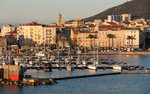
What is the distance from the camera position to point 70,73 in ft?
126

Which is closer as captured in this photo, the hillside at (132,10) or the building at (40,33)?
the building at (40,33)

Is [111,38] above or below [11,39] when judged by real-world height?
above

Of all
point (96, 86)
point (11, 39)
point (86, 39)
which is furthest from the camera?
point (11, 39)

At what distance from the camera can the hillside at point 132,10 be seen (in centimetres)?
14050

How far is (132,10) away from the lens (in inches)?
5753

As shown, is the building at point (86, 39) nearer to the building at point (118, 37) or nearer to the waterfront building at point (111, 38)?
the waterfront building at point (111, 38)

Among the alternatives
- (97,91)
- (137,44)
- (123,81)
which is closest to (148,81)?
(123,81)

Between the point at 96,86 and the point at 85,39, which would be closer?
the point at 96,86

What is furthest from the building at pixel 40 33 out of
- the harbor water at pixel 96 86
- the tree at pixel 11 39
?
the harbor water at pixel 96 86

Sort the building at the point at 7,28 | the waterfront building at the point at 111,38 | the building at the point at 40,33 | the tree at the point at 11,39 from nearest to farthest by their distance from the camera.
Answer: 1. the waterfront building at the point at 111,38
2. the building at the point at 40,33
3. the tree at the point at 11,39
4. the building at the point at 7,28

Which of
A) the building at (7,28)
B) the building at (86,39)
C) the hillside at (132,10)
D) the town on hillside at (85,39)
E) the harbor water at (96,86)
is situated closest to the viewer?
the harbor water at (96,86)

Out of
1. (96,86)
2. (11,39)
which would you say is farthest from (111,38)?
(96,86)

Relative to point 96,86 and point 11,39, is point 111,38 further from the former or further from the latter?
point 96,86

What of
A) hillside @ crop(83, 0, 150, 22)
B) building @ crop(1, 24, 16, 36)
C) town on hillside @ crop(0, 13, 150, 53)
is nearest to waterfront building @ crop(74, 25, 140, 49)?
town on hillside @ crop(0, 13, 150, 53)
